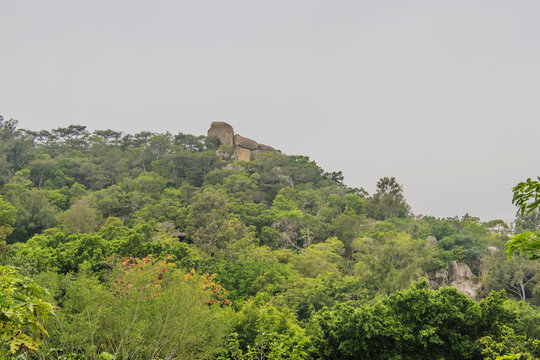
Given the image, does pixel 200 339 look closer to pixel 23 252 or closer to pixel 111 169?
pixel 23 252

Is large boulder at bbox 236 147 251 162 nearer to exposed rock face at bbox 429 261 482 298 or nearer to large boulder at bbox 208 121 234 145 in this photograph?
large boulder at bbox 208 121 234 145

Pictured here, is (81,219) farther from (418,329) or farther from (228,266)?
(418,329)

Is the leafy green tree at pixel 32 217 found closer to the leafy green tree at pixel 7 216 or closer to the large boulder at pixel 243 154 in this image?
the leafy green tree at pixel 7 216

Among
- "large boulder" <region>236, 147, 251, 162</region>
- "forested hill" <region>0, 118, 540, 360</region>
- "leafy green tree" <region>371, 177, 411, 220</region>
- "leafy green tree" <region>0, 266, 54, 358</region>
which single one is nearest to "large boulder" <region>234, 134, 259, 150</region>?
"large boulder" <region>236, 147, 251, 162</region>

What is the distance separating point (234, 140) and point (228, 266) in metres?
26.4

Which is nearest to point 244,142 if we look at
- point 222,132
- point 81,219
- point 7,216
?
point 222,132

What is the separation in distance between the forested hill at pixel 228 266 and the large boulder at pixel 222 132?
30.4 inches

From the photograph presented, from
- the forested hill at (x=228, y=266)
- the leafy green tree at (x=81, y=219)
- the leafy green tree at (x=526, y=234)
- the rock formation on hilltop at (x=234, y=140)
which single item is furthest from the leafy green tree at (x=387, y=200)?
the leafy green tree at (x=526, y=234)

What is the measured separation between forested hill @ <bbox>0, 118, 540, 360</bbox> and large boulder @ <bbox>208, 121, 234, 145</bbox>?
0.77 metres

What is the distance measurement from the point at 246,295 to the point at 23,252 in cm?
871

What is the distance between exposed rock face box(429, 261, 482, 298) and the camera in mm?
22375

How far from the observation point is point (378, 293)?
15.3m

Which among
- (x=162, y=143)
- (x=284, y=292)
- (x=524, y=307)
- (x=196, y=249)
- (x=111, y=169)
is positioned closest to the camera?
(x=524, y=307)

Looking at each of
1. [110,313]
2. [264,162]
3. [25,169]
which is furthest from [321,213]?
[25,169]
